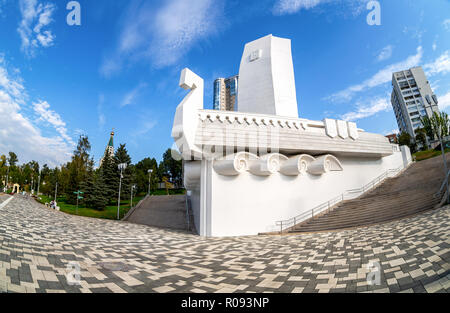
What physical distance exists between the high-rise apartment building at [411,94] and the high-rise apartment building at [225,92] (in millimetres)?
62280

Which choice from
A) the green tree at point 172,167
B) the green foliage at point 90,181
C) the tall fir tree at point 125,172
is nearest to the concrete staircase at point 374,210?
the green foliage at point 90,181

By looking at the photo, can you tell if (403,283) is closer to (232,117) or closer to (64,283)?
(64,283)

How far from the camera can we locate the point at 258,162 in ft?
36.1

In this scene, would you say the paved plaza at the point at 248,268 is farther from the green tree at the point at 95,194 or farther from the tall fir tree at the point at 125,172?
the tall fir tree at the point at 125,172

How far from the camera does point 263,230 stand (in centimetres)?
1096

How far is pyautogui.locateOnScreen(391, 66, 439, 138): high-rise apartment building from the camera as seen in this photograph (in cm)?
5294

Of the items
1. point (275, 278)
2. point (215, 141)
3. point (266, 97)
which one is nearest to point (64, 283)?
point (275, 278)

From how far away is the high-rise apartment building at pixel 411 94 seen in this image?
52.9 m

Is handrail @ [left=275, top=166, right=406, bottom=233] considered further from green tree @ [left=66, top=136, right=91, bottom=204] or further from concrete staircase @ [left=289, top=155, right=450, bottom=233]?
green tree @ [left=66, top=136, right=91, bottom=204]

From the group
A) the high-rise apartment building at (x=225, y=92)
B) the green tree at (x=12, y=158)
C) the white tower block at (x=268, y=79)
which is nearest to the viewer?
the white tower block at (x=268, y=79)

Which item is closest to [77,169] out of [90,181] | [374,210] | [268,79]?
[90,181]

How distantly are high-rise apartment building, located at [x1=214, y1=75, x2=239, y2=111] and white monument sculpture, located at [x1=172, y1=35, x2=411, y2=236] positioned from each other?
273ft

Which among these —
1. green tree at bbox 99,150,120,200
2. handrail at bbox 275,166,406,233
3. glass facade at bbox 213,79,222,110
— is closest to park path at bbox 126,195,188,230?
handrail at bbox 275,166,406,233

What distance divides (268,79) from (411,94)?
64650mm
